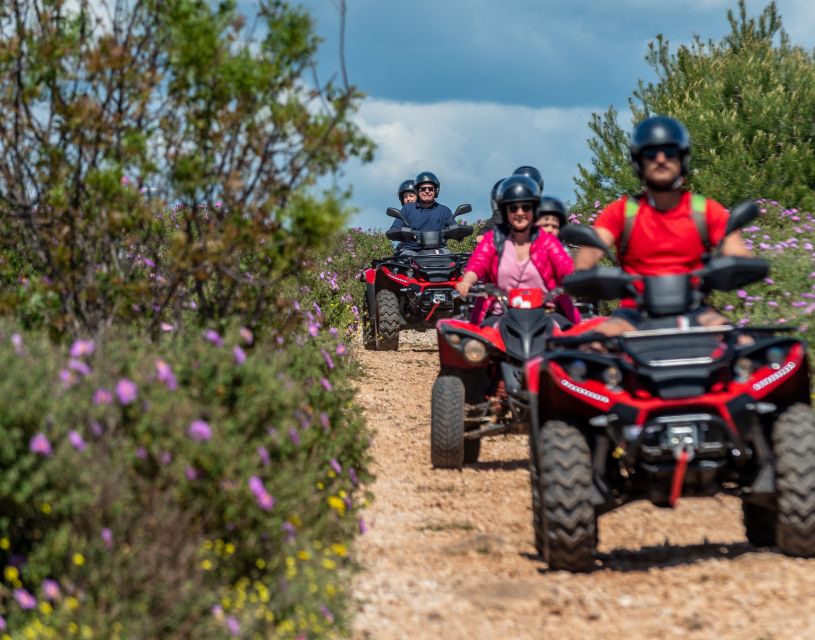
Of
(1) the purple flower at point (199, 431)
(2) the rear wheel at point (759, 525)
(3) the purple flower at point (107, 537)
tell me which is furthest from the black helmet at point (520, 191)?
(3) the purple flower at point (107, 537)

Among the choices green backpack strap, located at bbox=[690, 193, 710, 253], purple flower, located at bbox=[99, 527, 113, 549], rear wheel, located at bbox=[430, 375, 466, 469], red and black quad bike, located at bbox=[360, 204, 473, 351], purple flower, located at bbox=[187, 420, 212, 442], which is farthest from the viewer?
red and black quad bike, located at bbox=[360, 204, 473, 351]

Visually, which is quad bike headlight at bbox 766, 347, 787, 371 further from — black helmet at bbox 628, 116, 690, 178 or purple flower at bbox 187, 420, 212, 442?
purple flower at bbox 187, 420, 212, 442

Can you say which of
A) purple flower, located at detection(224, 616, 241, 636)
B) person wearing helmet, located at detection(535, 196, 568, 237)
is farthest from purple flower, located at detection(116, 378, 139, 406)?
person wearing helmet, located at detection(535, 196, 568, 237)

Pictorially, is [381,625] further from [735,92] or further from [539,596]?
[735,92]

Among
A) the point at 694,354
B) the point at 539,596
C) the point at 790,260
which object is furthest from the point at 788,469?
the point at 790,260

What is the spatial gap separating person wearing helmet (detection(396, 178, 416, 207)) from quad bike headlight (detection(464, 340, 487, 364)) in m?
8.33

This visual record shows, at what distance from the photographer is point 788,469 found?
5.36 metres

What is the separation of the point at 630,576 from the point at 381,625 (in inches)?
51.8

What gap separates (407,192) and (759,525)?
425 inches

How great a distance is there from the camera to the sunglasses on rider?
19.7 feet

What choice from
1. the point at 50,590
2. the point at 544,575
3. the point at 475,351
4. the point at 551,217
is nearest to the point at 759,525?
the point at 544,575

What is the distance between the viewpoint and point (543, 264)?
337 inches

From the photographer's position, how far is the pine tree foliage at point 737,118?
1769cm

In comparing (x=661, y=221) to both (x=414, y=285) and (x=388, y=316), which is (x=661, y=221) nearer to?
(x=414, y=285)
